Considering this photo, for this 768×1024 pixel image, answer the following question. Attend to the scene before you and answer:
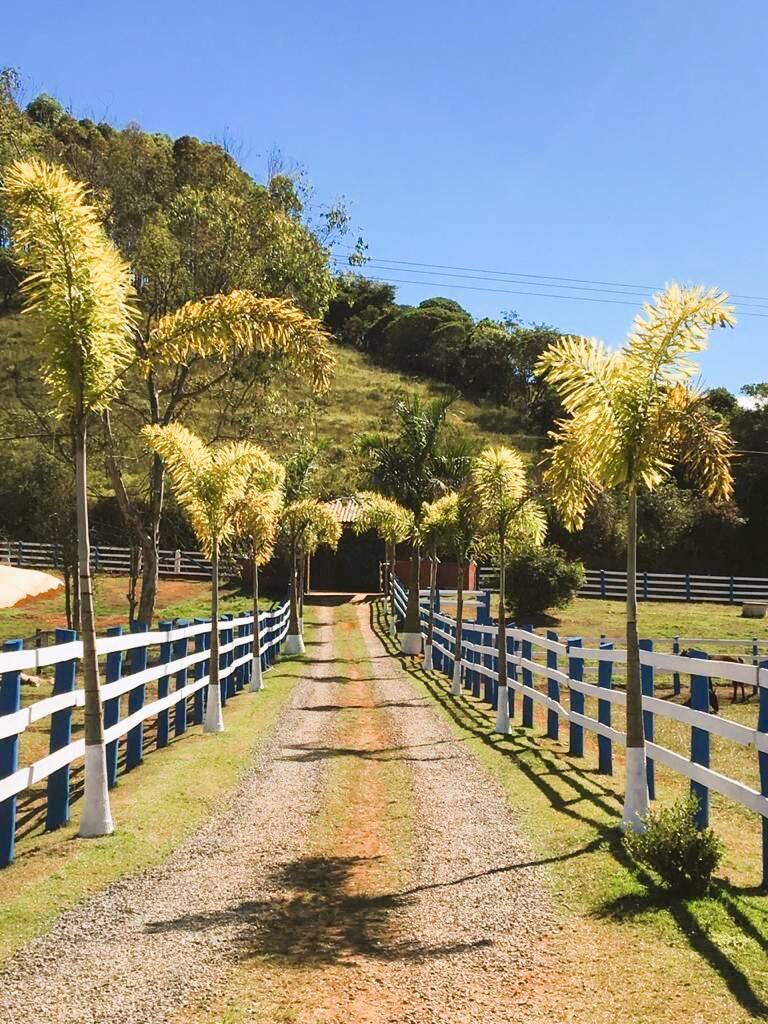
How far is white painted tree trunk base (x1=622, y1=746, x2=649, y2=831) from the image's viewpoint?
7.64m

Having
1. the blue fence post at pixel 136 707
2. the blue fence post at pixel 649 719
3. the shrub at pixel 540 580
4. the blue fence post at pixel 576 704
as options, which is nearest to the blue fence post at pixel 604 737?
the blue fence post at pixel 576 704

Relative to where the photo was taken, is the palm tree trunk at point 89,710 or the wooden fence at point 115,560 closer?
the palm tree trunk at point 89,710

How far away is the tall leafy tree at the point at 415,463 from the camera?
96.5 feet

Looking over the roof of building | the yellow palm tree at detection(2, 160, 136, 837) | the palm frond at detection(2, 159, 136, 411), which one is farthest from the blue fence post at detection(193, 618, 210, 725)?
the roof of building

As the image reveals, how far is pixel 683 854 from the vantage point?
19.4 ft

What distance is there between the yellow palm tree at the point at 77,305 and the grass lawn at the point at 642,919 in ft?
12.4

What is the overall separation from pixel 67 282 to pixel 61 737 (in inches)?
150

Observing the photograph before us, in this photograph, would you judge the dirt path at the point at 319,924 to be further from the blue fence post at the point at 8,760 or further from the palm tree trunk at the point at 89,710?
the blue fence post at the point at 8,760

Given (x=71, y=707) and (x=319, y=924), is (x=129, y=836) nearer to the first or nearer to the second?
(x=71, y=707)

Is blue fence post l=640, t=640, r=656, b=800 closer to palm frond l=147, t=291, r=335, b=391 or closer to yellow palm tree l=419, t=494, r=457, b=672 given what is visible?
palm frond l=147, t=291, r=335, b=391

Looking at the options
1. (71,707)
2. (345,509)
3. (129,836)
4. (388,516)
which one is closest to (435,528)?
(388,516)

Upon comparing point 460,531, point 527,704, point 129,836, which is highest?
point 460,531

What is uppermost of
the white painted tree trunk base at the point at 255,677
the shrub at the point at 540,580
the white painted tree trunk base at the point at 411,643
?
the shrub at the point at 540,580

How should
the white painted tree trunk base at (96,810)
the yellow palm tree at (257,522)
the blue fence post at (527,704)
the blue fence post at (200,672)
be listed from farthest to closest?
the yellow palm tree at (257,522) < the blue fence post at (527,704) < the blue fence post at (200,672) < the white painted tree trunk base at (96,810)
